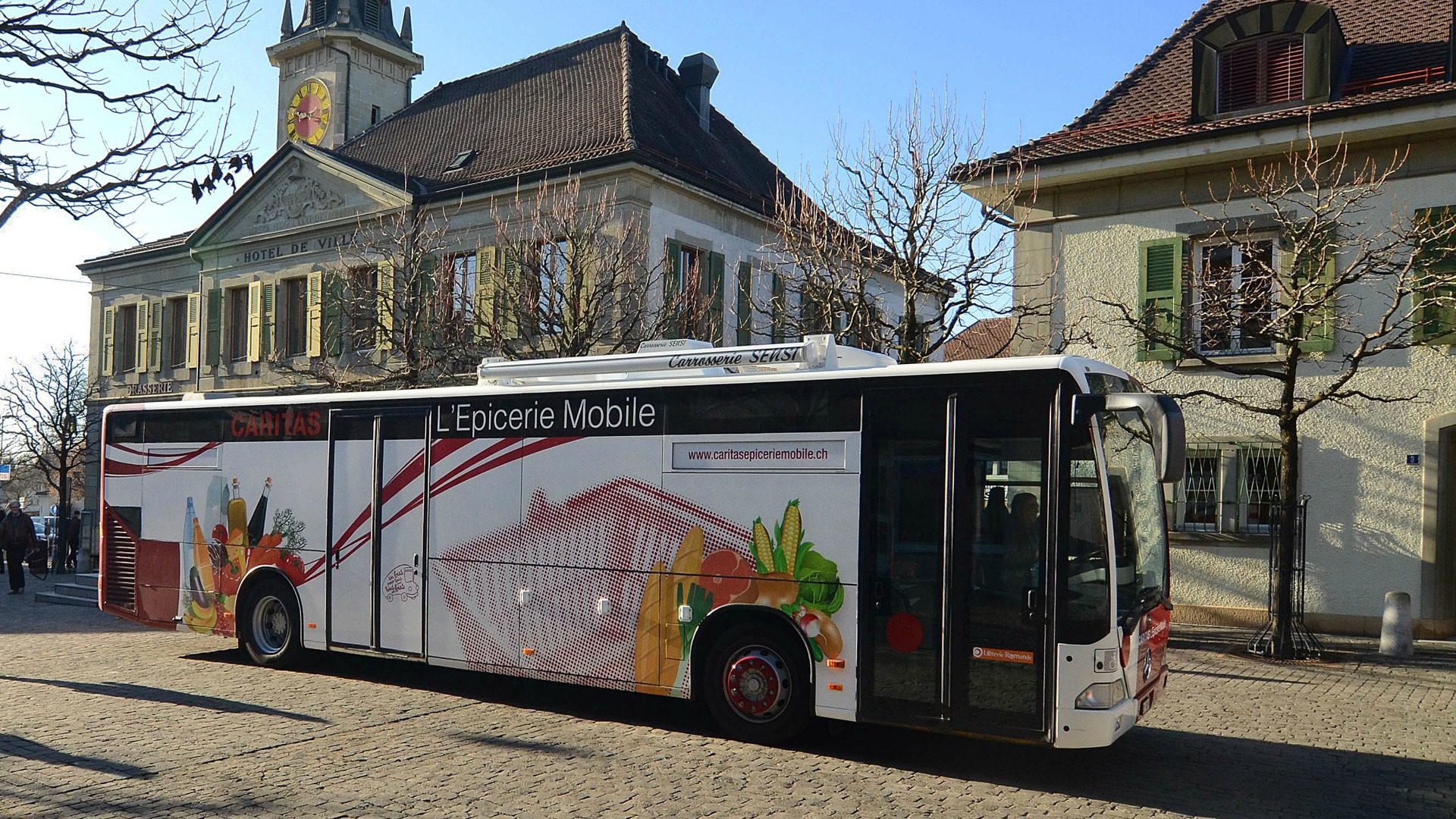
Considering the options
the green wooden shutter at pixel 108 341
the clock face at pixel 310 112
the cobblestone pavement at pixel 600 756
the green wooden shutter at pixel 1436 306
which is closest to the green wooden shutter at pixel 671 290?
the cobblestone pavement at pixel 600 756

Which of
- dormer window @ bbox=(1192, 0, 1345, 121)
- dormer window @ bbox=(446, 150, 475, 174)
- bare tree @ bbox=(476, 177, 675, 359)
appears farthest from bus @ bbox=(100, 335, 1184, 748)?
dormer window @ bbox=(446, 150, 475, 174)

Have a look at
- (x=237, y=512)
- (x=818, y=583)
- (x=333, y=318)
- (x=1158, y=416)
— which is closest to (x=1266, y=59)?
(x=1158, y=416)

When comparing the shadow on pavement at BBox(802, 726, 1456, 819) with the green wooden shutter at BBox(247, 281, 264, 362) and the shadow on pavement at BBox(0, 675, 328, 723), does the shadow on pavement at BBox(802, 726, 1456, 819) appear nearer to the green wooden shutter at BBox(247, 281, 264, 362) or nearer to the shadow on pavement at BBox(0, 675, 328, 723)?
the shadow on pavement at BBox(0, 675, 328, 723)

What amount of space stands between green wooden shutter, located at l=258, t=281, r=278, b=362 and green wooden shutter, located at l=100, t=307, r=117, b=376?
320 inches

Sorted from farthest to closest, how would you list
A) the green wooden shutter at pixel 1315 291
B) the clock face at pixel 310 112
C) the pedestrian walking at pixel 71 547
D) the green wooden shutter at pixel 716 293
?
the clock face at pixel 310 112, the pedestrian walking at pixel 71 547, the green wooden shutter at pixel 716 293, the green wooden shutter at pixel 1315 291

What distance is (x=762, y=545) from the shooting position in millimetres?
8938

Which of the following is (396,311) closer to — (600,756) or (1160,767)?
(600,756)

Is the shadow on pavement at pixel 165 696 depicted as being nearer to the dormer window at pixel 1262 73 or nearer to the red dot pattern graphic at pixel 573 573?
the red dot pattern graphic at pixel 573 573

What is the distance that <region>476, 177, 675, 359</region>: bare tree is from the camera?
20703mm

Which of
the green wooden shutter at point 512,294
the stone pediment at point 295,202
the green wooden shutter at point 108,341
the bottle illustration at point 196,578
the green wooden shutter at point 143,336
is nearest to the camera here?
the bottle illustration at point 196,578

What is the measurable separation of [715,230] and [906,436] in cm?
2023

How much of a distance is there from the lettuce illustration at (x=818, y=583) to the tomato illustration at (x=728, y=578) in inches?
16.5

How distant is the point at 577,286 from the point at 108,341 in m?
24.1

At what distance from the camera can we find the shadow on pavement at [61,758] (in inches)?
301
